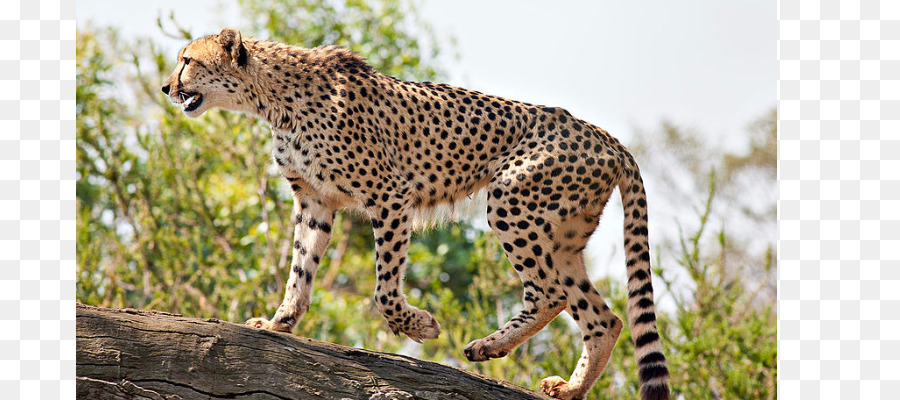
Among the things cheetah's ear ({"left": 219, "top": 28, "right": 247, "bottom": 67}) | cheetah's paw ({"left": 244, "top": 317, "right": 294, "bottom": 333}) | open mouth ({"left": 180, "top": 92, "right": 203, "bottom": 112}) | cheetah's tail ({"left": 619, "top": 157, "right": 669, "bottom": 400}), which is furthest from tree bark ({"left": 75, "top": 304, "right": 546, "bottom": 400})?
cheetah's ear ({"left": 219, "top": 28, "right": 247, "bottom": 67})

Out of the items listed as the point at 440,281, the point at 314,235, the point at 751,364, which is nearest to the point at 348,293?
the point at 440,281

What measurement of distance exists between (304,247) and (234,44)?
1.26 metres

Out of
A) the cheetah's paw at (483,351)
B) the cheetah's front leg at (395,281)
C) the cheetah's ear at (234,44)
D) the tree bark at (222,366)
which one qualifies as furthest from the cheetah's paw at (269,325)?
the cheetah's ear at (234,44)

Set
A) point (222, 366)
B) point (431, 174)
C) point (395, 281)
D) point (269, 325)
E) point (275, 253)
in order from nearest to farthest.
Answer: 1. point (222, 366)
2. point (269, 325)
3. point (395, 281)
4. point (431, 174)
5. point (275, 253)

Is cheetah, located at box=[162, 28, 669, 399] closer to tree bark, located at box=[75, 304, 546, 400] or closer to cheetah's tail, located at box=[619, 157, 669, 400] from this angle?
cheetah's tail, located at box=[619, 157, 669, 400]

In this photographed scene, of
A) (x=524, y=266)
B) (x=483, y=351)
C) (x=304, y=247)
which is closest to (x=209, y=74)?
(x=304, y=247)

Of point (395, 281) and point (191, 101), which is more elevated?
point (191, 101)

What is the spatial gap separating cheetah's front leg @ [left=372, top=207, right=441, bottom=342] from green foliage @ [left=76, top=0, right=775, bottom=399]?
2.99 m

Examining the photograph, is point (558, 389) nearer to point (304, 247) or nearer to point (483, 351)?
point (483, 351)

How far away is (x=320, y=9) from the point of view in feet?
38.6

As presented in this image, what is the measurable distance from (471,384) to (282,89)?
205cm

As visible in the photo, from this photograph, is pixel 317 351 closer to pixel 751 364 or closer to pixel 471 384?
pixel 471 384

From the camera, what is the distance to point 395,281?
5262mm

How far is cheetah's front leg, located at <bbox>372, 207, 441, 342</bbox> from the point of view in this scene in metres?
5.24
